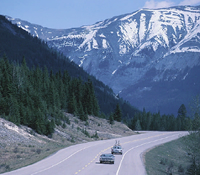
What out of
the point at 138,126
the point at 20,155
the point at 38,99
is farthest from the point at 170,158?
the point at 138,126

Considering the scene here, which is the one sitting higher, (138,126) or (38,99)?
(38,99)

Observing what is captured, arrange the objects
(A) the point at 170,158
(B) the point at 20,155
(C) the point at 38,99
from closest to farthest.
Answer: (B) the point at 20,155 → (A) the point at 170,158 → (C) the point at 38,99

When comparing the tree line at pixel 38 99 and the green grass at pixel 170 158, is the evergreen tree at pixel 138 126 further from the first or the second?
the green grass at pixel 170 158

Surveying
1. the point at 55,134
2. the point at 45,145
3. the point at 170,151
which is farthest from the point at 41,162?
the point at 170,151

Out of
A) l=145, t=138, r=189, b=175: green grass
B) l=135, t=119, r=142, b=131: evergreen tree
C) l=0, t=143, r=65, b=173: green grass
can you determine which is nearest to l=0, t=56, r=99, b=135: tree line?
l=0, t=143, r=65, b=173: green grass

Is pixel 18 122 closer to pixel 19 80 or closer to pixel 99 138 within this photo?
pixel 19 80

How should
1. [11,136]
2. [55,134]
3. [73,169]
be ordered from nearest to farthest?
[73,169] < [11,136] < [55,134]

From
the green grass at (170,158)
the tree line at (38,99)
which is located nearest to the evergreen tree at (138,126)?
the tree line at (38,99)

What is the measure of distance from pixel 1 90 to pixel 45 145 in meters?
16.7

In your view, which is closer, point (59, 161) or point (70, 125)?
point (59, 161)

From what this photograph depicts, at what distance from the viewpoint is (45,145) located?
56.0 meters

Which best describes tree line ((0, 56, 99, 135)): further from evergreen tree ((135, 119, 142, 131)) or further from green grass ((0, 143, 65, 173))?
evergreen tree ((135, 119, 142, 131))

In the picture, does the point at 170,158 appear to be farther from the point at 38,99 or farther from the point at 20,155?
the point at 38,99

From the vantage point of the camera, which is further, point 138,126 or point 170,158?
point 138,126
